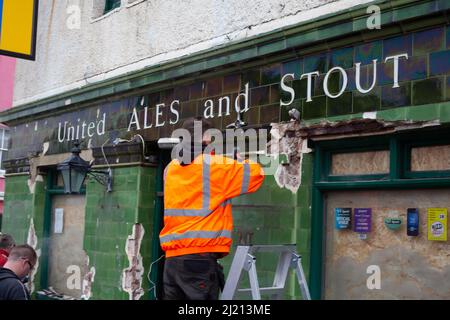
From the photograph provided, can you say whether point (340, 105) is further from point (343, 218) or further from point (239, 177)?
point (239, 177)

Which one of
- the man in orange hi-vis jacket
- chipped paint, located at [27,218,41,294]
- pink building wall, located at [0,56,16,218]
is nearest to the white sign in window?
chipped paint, located at [27,218,41,294]

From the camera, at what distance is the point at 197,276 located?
528 cm

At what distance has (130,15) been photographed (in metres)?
9.10

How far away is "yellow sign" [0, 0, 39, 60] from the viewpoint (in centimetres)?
907

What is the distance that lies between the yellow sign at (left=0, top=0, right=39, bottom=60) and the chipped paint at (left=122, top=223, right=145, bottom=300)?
2.95m

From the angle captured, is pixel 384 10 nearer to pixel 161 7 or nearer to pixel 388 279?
pixel 388 279

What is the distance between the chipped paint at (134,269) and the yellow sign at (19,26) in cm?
295

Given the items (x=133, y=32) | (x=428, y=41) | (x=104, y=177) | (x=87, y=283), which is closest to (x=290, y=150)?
(x=428, y=41)

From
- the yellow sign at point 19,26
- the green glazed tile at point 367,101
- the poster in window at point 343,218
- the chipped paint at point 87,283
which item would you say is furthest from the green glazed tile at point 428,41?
the yellow sign at point 19,26

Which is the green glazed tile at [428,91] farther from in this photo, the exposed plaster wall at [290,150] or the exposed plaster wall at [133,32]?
the exposed plaster wall at [290,150]

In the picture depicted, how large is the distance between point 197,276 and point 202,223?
422 millimetres

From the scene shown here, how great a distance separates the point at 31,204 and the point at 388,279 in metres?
7.00

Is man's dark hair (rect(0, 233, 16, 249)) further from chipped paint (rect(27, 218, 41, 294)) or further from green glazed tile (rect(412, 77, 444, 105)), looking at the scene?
chipped paint (rect(27, 218, 41, 294))

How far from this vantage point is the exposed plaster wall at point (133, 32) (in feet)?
23.0
